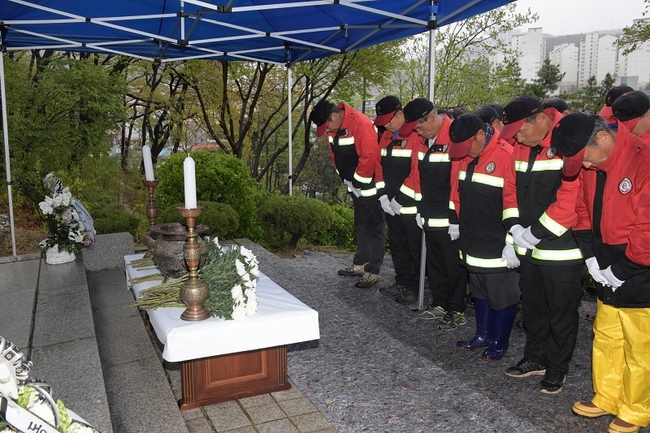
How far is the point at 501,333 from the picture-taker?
4.73 meters

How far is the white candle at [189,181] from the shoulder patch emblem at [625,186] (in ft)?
7.92

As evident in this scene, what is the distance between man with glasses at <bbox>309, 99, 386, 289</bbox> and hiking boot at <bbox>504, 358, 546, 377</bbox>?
8.85ft

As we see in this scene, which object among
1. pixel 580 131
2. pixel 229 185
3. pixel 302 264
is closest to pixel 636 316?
pixel 580 131

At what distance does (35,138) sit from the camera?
11398 mm

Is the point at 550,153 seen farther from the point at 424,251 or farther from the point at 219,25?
the point at 219,25

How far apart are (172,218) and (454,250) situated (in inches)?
178

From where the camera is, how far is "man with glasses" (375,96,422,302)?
19.9 feet

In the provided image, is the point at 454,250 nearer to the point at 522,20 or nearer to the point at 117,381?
the point at 117,381

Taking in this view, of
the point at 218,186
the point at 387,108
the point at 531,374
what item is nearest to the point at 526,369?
the point at 531,374

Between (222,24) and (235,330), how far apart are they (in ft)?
15.3

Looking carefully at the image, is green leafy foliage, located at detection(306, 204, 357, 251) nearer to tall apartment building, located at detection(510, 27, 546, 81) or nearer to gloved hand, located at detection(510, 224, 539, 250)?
gloved hand, located at detection(510, 224, 539, 250)

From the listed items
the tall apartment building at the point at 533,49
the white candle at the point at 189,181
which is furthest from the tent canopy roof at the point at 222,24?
the tall apartment building at the point at 533,49

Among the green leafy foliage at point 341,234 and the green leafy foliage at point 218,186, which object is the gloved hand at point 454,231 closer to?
the green leafy foliage at point 218,186

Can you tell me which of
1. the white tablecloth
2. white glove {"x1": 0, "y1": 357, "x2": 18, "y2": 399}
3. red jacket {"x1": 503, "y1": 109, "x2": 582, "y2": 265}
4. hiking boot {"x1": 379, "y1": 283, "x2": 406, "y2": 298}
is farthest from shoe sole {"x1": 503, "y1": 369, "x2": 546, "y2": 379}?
white glove {"x1": 0, "y1": 357, "x2": 18, "y2": 399}
